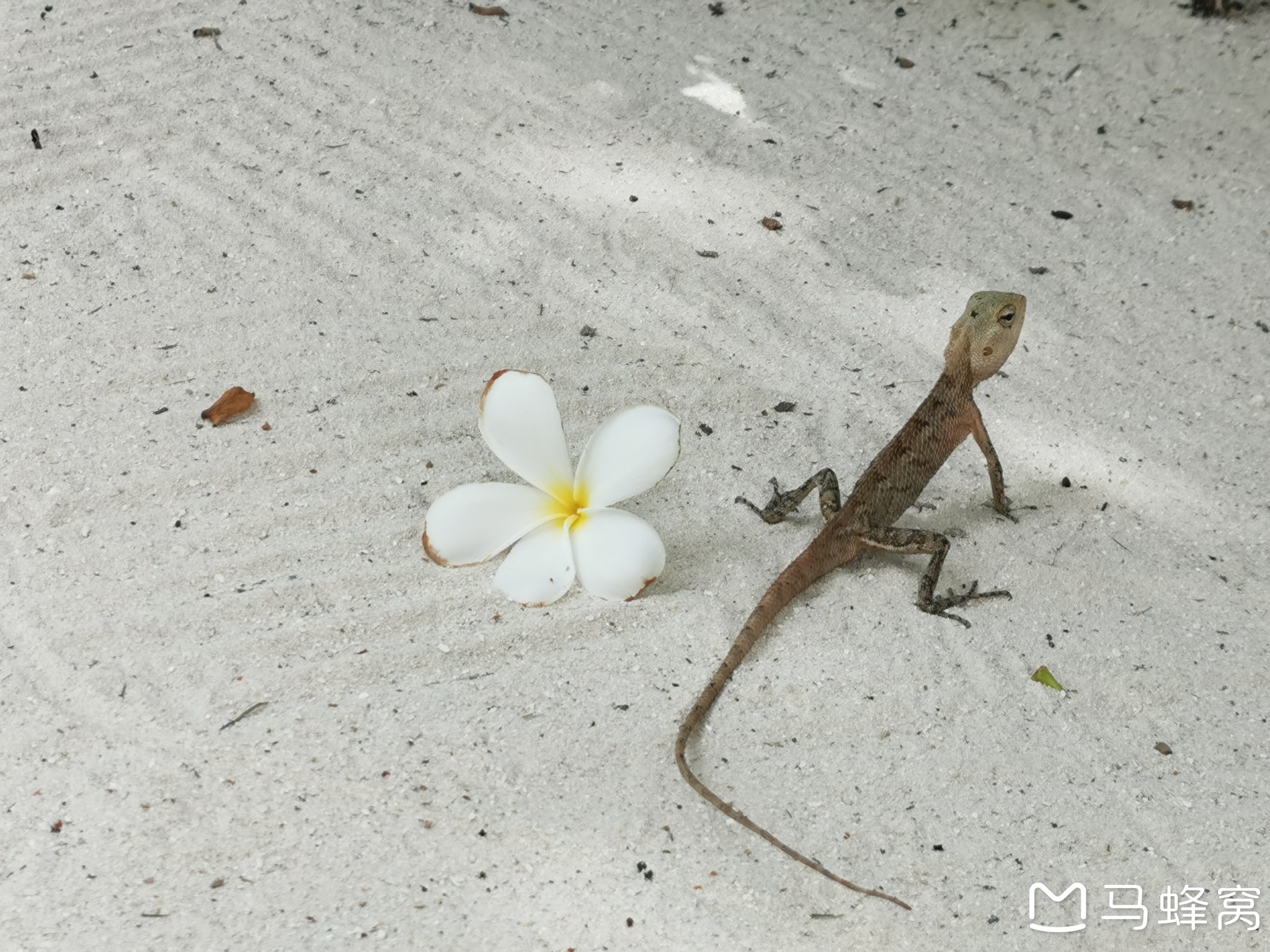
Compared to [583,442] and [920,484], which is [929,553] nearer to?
[920,484]

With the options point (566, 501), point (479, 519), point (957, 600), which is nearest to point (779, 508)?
point (957, 600)

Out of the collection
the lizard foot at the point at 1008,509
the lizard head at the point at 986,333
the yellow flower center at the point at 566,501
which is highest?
the lizard head at the point at 986,333

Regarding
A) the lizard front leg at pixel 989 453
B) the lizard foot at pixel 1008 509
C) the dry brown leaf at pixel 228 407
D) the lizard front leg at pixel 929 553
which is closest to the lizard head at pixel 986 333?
the lizard front leg at pixel 989 453

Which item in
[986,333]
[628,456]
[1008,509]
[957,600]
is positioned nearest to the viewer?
[628,456]

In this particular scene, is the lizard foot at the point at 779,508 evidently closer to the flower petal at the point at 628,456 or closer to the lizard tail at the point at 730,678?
the lizard tail at the point at 730,678

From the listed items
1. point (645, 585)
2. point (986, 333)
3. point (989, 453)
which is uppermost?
point (986, 333)

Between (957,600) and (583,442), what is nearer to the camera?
(957,600)

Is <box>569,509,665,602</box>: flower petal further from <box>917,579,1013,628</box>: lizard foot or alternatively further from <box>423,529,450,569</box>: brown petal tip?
<box>917,579,1013,628</box>: lizard foot
